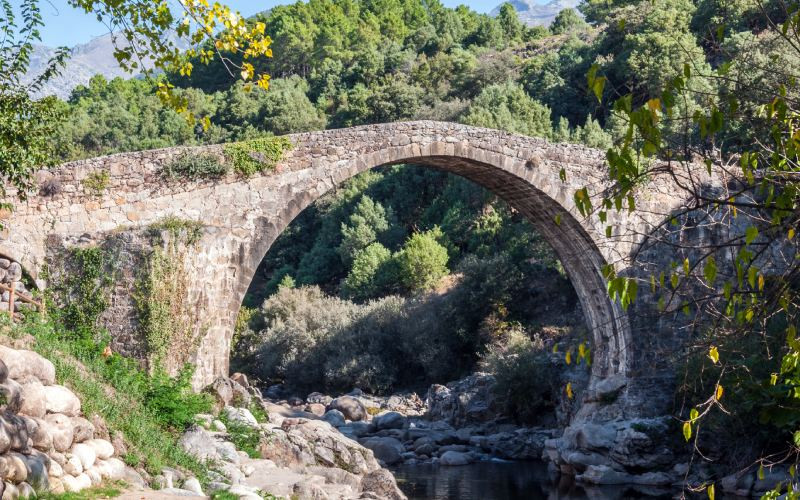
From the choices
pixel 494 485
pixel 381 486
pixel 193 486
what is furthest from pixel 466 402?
pixel 193 486

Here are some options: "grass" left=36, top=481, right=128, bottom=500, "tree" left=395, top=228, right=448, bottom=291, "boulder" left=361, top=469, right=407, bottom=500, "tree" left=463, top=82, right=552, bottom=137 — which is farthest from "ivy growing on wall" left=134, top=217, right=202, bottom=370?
"tree" left=463, top=82, right=552, bottom=137

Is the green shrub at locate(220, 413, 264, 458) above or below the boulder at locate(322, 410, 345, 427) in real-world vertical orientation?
below

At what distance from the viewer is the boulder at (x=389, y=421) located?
800 inches

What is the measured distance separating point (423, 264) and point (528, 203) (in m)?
14.0

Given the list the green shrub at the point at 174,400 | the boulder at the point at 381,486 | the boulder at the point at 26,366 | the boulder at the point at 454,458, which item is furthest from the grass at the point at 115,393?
the boulder at the point at 454,458

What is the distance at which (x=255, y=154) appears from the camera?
1393 centimetres

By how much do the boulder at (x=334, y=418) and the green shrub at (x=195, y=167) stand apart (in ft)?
28.2

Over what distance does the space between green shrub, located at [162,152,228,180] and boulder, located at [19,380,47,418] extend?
19.3ft

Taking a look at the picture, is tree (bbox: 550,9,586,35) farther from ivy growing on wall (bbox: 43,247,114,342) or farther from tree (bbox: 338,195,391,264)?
ivy growing on wall (bbox: 43,247,114,342)

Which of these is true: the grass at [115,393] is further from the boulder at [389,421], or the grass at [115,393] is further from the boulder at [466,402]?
the boulder at [466,402]

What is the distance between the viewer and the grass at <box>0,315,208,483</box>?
29.7 ft

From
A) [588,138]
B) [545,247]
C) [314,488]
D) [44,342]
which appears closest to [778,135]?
[314,488]

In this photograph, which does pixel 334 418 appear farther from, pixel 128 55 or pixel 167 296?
pixel 128 55

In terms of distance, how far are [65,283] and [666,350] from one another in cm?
996
